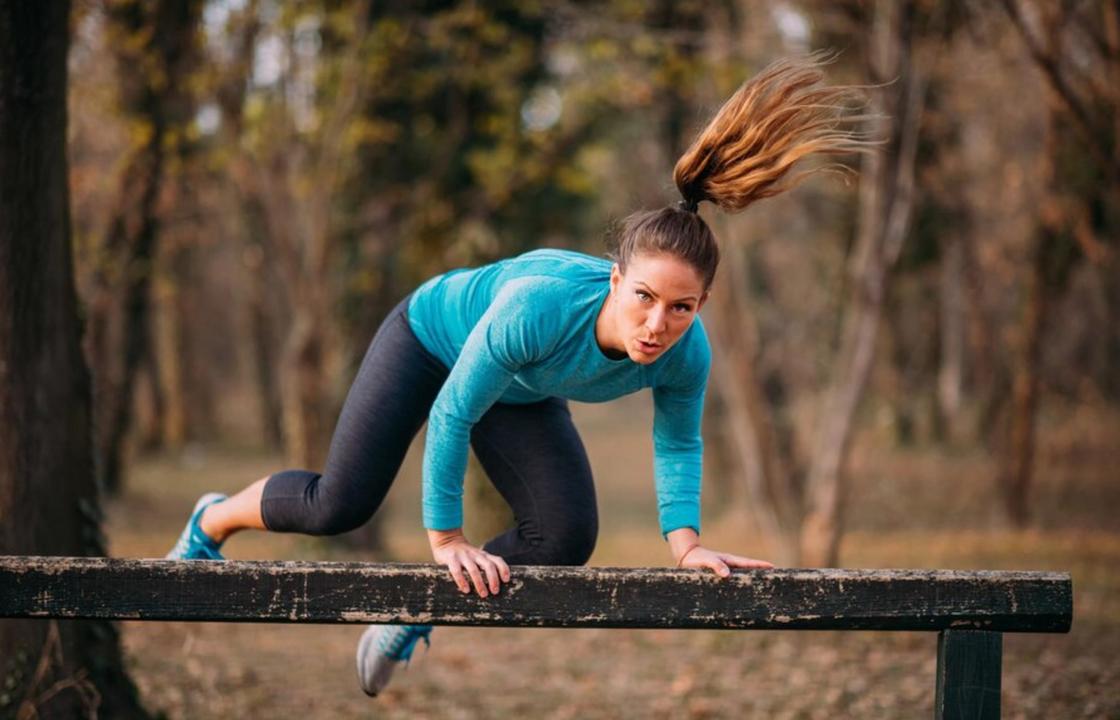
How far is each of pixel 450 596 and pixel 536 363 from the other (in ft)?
2.43

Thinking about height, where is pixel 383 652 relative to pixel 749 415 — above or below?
below

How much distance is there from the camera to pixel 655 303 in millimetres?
3033

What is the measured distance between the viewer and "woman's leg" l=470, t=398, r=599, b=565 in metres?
3.54

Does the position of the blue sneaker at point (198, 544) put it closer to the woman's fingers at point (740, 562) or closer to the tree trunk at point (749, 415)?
the woman's fingers at point (740, 562)

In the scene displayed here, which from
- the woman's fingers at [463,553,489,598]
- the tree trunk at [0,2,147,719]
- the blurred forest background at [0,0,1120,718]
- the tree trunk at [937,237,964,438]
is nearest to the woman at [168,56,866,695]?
the woman's fingers at [463,553,489,598]

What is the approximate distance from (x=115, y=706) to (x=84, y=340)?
1429 millimetres

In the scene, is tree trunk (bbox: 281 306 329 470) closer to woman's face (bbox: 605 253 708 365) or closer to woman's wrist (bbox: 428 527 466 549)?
woman's wrist (bbox: 428 527 466 549)

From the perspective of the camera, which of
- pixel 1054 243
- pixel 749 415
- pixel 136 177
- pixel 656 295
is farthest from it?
pixel 136 177

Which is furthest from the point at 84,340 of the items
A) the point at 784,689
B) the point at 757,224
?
the point at 757,224

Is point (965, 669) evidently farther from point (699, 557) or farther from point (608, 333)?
point (608, 333)

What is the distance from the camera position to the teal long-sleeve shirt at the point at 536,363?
3066mm

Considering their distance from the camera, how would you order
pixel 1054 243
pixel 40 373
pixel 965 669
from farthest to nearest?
1. pixel 1054 243
2. pixel 40 373
3. pixel 965 669

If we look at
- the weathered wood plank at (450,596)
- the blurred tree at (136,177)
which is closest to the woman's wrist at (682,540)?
the weathered wood plank at (450,596)

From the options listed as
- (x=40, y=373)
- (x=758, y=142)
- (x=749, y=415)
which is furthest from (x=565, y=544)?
(x=749, y=415)
